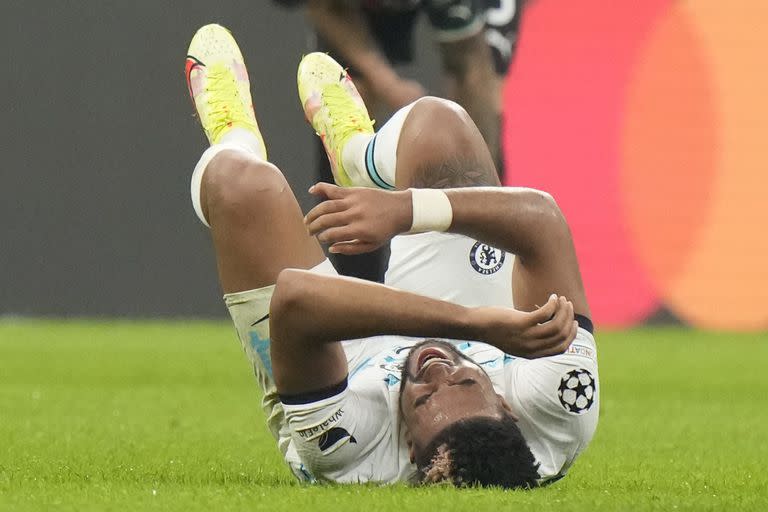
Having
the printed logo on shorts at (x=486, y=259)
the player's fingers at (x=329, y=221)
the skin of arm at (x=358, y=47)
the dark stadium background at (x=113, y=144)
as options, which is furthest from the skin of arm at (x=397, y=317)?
the dark stadium background at (x=113, y=144)

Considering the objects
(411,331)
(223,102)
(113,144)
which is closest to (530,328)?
(411,331)

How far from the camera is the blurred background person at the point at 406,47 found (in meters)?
5.93

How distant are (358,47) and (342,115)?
6.20 ft

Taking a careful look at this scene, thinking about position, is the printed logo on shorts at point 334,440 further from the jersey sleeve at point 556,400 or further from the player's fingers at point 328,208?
the player's fingers at point 328,208

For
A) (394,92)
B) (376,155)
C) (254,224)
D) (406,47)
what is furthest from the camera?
(406,47)

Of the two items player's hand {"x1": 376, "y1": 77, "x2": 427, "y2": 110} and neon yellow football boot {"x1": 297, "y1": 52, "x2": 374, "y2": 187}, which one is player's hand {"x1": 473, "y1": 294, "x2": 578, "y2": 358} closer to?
neon yellow football boot {"x1": 297, "y1": 52, "x2": 374, "y2": 187}

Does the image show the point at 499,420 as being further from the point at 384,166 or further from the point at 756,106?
the point at 756,106

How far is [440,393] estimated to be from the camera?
3055mm

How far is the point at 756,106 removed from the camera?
9.87 metres

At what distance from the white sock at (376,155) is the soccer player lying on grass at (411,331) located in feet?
0.44

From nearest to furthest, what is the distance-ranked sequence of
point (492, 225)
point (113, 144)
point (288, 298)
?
point (288, 298)
point (492, 225)
point (113, 144)

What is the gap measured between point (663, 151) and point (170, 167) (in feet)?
11.1

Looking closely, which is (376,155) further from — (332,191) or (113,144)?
(113,144)

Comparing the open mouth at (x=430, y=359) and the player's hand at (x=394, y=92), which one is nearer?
the open mouth at (x=430, y=359)
